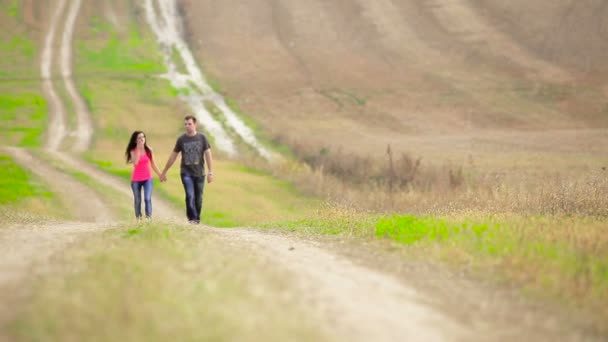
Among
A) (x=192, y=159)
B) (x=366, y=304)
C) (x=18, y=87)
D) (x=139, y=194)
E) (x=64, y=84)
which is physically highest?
(x=64, y=84)

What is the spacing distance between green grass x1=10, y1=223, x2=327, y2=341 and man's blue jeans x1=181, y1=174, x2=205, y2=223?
604cm

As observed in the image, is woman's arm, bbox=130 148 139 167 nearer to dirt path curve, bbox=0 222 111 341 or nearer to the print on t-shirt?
the print on t-shirt

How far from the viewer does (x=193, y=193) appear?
1443cm

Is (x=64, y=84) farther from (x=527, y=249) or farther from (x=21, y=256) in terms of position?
(x=527, y=249)

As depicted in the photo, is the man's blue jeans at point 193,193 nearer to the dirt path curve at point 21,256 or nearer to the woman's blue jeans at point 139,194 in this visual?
the woman's blue jeans at point 139,194

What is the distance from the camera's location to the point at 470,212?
12.8 m

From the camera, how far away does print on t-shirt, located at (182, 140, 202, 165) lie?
14180 millimetres


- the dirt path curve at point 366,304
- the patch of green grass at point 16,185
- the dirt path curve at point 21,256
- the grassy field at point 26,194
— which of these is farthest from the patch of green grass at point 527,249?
the patch of green grass at point 16,185

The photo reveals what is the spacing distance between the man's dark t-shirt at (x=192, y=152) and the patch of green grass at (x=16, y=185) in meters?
11.7

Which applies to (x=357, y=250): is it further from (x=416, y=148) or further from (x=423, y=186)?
(x=416, y=148)

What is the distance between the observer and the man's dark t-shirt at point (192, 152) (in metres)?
14.2

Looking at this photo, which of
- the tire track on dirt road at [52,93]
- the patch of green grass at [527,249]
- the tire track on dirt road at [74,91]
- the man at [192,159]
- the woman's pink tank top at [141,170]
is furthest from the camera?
the tire track on dirt road at [52,93]

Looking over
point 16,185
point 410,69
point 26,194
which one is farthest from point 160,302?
point 410,69

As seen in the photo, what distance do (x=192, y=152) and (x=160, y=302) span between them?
8.50m
